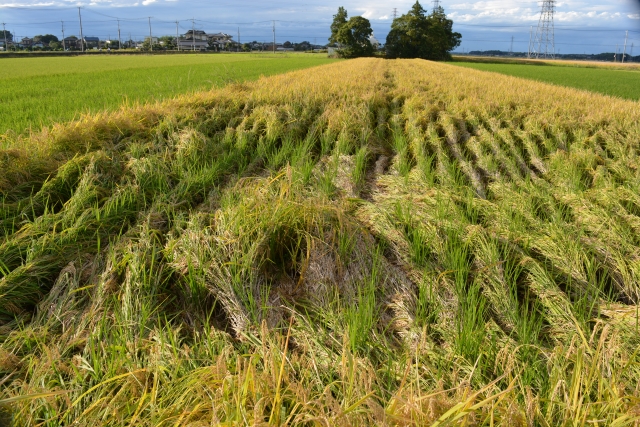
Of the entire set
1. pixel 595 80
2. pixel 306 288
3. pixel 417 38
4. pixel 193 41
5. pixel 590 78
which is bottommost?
pixel 306 288

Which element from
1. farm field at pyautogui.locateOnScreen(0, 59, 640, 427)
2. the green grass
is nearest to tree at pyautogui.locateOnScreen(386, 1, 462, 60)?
the green grass

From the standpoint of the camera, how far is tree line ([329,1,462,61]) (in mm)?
44719

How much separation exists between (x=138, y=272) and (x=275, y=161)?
2402 millimetres

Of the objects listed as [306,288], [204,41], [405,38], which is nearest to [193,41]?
[204,41]

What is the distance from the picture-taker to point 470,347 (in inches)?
67.4

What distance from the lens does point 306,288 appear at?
91.9 inches

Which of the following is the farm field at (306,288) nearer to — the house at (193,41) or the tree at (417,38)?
the tree at (417,38)

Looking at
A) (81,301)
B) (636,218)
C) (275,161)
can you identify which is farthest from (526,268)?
(275,161)

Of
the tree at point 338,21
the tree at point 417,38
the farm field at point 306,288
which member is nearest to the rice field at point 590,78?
the farm field at point 306,288

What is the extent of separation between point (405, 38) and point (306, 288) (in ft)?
157

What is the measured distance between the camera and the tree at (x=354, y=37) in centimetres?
4488

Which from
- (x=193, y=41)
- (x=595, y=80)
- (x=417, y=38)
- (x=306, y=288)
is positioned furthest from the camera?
(x=193, y=41)

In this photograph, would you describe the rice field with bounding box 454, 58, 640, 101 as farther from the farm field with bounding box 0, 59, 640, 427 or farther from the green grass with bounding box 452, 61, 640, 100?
the farm field with bounding box 0, 59, 640, 427

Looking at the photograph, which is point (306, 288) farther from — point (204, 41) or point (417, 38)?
point (204, 41)
